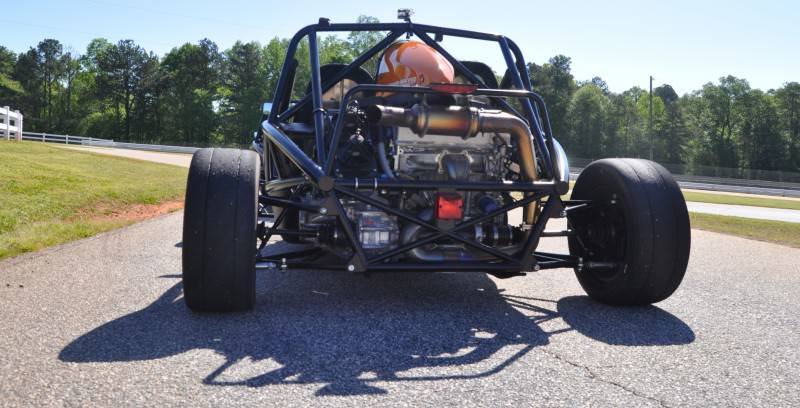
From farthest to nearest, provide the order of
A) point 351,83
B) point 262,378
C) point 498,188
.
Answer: point 351,83
point 498,188
point 262,378

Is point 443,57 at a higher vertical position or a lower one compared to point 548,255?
higher

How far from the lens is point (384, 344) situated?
382cm

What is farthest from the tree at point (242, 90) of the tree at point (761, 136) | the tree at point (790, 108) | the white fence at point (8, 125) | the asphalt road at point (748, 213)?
the asphalt road at point (748, 213)

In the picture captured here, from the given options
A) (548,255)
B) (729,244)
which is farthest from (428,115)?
(729,244)

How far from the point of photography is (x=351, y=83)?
6488 millimetres

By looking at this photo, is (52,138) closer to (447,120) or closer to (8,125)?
(8,125)

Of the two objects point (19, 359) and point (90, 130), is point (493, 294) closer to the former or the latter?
point (19, 359)

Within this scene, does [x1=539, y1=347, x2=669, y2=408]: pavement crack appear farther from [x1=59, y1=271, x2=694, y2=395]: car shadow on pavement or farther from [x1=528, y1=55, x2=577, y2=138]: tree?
[x1=528, y1=55, x2=577, y2=138]: tree

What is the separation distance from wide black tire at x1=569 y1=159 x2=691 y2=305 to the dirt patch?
778 centimetres

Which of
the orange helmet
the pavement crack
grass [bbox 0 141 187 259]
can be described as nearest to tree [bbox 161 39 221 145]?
grass [bbox 0 141 187 259]

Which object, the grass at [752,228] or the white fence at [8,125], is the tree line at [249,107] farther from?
the grass at [752,228]

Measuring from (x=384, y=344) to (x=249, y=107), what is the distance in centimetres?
8327

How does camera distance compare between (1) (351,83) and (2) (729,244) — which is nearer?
(1) (351,83)

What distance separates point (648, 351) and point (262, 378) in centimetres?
216
